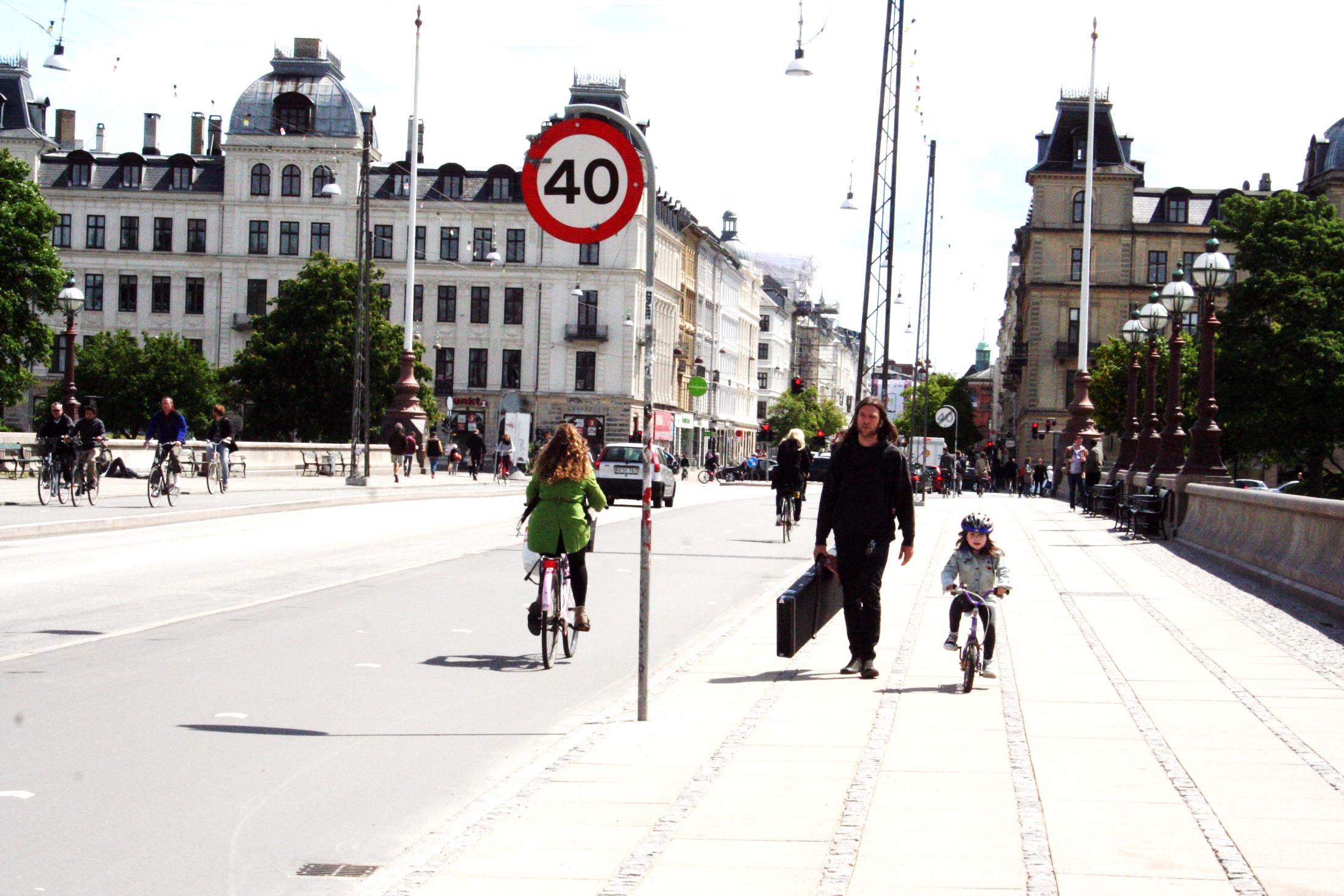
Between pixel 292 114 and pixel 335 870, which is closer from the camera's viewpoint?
pixel 335 870

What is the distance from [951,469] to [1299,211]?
1572 centimetres

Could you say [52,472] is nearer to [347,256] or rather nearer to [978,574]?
[978,574]

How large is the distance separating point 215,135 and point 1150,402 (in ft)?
244

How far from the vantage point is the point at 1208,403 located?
25.9m

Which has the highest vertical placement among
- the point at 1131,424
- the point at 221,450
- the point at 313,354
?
the point at 313,354

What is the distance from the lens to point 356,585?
51.8 feet

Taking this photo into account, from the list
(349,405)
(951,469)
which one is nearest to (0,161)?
(349,405)

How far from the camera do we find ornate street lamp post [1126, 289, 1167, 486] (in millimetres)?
35938

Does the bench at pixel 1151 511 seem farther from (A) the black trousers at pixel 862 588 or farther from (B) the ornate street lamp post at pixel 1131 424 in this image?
(A) the black trousers at pixel 862 588

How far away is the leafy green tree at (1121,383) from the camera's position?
77875 millimetres

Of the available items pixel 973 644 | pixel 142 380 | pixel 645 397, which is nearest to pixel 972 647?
pixel 973 644

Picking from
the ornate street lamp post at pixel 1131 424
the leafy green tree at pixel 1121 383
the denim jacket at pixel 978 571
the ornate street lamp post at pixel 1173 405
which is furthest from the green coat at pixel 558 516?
the leafy green tree at pixel 1121 383

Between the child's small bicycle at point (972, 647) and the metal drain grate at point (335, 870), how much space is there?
4.79 metres

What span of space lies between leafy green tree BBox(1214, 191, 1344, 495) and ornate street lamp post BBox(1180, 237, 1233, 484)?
33.7m
